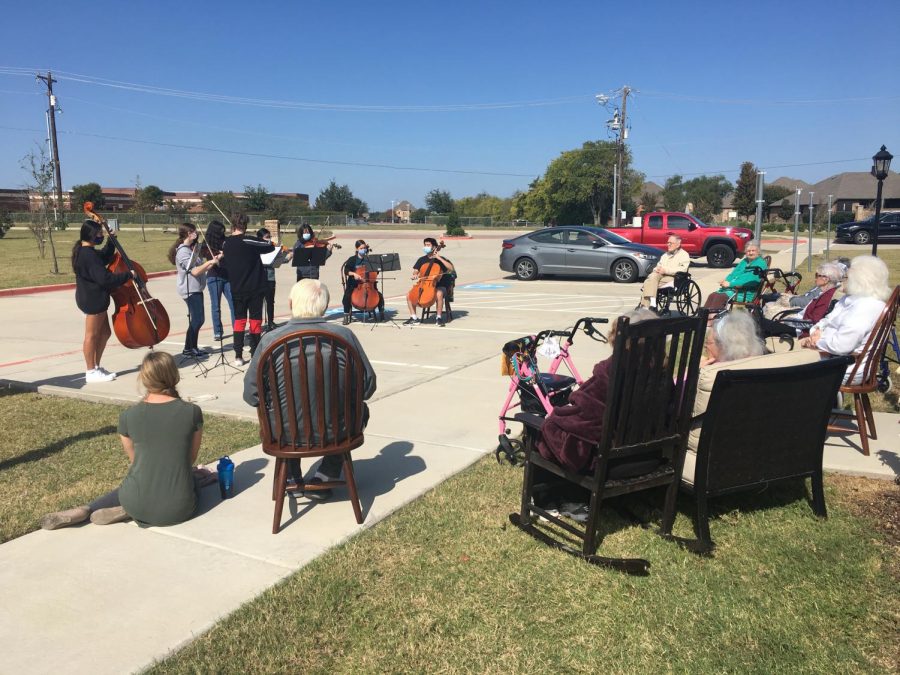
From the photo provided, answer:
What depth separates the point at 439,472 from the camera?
4695 mm

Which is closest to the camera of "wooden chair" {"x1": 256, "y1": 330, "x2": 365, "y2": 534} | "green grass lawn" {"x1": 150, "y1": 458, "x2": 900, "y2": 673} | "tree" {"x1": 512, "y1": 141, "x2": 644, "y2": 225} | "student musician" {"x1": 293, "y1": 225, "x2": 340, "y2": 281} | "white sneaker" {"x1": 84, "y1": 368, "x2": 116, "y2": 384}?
"green grass lawn" {"x1": 150, "y1": 458, "x2": 900, "y2": 673}

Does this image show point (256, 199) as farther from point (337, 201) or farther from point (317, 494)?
point (317, 494)

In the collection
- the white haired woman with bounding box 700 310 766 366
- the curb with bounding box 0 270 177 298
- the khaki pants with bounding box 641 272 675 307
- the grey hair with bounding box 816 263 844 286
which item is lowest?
the curb with bounding box 0 270 177 298

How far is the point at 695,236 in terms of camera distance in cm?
2353

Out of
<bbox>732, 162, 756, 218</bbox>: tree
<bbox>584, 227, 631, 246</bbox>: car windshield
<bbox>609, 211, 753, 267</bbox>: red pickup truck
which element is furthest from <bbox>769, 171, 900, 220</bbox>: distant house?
<bbox>584, 227, 631, 246</bbox>: car windshield

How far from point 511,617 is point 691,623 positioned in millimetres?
789

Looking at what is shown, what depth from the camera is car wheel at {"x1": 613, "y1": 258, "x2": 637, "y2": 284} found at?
18.2 meters

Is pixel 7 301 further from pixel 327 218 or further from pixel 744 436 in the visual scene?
pixel 327 218

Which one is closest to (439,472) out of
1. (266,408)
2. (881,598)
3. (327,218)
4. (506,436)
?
(506,436)

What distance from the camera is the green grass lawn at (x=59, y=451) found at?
4.31 meters

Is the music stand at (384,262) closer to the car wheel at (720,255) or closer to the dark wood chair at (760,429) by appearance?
the dark wood chair at (760,429)

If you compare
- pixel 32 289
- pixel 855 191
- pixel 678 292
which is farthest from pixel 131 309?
pixel 855 191

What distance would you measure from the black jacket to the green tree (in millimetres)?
82195

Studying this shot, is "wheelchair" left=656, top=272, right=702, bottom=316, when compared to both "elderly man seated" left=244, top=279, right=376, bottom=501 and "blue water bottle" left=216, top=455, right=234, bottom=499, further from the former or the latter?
"blue water bottle" left=216, top=455, right=234, bottom=499
